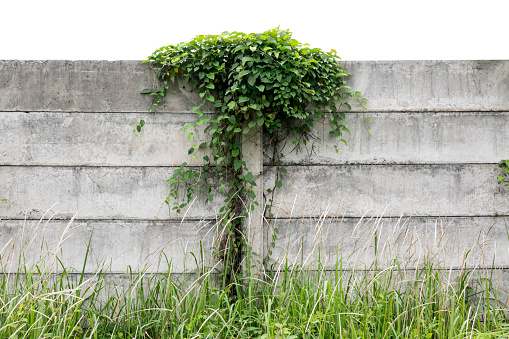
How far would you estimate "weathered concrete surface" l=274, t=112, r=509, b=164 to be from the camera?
7.80 feet

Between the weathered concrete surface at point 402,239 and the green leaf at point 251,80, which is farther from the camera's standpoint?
the weathered concrete surface at point 402,239

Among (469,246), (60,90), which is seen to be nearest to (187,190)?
(60,90)

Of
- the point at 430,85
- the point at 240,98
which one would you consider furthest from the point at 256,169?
the point at 430,85

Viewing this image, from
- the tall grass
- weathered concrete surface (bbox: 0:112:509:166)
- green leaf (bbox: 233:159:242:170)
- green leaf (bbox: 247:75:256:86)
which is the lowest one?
the tall grass

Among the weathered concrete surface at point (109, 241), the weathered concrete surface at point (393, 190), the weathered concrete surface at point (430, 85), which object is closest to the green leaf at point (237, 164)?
the weathered concrete surface at point (393, 190)

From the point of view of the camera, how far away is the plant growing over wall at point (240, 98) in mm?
2158

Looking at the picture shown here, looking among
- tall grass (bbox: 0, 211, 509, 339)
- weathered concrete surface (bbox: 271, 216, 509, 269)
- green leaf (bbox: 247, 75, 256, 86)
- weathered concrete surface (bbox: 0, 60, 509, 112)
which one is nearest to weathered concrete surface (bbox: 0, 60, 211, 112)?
weathered concrete surface (bbox: 0, 60, 509, 112)

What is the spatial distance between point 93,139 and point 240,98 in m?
1.02

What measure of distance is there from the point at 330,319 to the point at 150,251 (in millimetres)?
1212

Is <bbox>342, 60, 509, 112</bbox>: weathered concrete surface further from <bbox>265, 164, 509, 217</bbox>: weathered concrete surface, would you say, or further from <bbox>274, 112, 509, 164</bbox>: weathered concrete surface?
<bbox>265, 164, 509, 217</bbox>: weathered concrete surface

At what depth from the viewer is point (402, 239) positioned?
2355 mm

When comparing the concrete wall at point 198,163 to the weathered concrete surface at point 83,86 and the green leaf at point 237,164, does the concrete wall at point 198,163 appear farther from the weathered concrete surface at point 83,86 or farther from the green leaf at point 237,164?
the green leaf at point 237,164

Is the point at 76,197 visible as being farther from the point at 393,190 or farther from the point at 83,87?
the point at 393,190

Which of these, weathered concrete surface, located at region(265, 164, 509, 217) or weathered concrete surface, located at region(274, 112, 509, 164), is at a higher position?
weathered concrete surface, located at region(274, 112, 509, 164)
